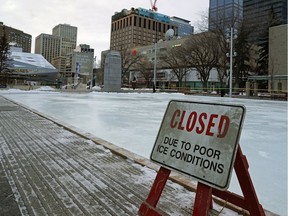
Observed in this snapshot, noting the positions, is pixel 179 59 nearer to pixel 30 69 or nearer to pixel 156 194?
pixel 30 69

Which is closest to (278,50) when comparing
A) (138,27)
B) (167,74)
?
(167,74)

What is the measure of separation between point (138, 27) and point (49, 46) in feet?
294

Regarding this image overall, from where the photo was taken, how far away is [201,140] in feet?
7.72

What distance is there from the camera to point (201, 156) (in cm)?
231

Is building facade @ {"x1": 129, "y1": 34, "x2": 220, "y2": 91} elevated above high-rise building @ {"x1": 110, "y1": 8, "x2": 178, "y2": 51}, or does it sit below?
below

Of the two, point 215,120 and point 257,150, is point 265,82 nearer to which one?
point 257,150

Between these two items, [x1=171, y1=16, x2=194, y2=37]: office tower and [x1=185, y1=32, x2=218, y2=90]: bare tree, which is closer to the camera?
[x1=185, y1=32, x2=218, y2=90]: bare tree

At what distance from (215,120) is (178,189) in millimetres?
1478

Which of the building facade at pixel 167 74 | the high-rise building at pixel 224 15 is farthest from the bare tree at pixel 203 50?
the building facade at pixel 167 74

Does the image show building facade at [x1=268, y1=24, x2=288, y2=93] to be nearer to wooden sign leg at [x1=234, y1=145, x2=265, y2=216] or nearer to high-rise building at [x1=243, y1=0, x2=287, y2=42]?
high-rise building at [x1=243, y1=0, x2=287, y2=42]

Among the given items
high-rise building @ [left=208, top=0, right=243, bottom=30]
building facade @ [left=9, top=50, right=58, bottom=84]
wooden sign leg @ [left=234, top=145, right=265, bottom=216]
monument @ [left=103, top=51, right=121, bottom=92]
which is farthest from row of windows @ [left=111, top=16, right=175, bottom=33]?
wooden sign leg @ [left=234, top=145, right=265, bottom=216]

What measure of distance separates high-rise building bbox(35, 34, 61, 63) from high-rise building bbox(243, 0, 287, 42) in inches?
5116

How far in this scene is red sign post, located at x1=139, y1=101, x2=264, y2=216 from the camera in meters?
2.15

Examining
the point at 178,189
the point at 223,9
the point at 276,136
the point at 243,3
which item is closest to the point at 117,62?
the point at 223,9
